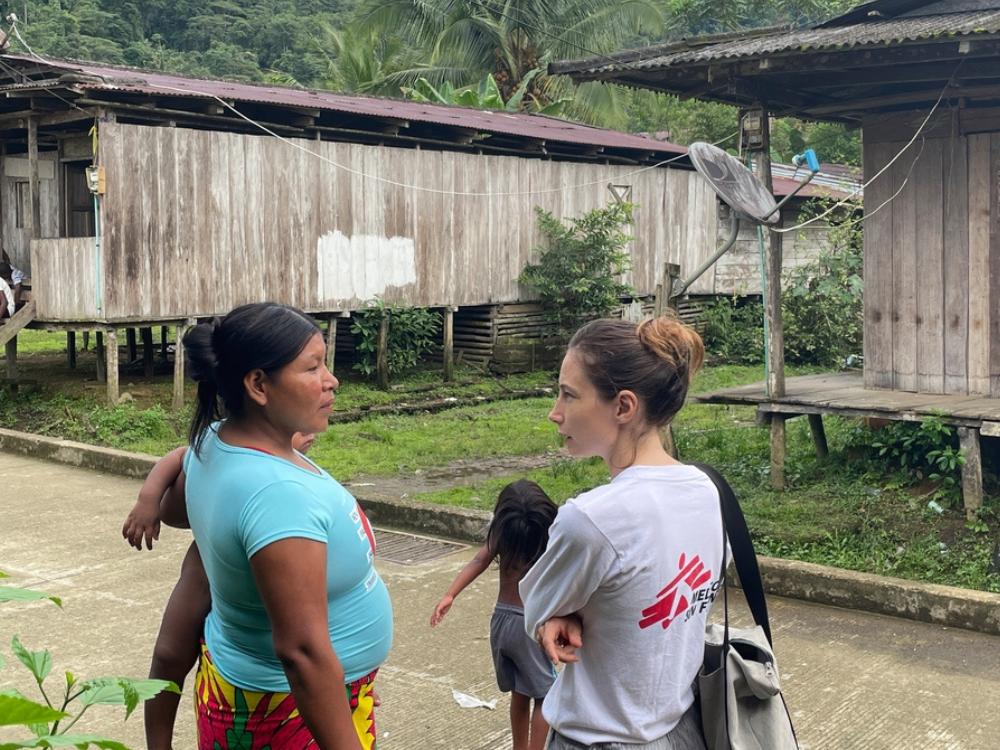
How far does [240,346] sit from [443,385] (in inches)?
491

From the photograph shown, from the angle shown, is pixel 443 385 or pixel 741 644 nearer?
pixel 741 644

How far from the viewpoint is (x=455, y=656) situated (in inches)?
194

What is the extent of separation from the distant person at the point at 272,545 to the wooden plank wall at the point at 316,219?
985 cm

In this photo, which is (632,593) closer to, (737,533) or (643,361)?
(737,533)

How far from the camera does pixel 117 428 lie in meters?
10.9

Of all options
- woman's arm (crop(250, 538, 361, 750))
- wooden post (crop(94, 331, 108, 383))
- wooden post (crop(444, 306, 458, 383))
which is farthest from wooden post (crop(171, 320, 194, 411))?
woman's arm (crop(250, 538, 361, 750))

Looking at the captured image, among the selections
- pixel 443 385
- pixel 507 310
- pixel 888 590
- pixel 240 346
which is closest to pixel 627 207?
pixel 507 310

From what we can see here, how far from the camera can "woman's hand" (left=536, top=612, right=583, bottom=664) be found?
2.00 metres

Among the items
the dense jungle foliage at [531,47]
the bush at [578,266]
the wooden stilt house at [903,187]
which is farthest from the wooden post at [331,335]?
the dense jungle foliage at [531,47]

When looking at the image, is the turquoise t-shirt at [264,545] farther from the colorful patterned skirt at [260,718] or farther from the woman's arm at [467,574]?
the woman's arm at [467,574]

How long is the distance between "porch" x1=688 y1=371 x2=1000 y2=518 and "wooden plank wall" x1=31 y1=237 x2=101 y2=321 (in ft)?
22.8

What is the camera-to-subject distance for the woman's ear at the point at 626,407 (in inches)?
82.6

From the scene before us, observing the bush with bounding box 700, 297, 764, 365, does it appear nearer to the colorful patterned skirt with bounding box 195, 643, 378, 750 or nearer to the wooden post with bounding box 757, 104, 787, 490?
the wooden post with bounding box 757, 104, 787, 490

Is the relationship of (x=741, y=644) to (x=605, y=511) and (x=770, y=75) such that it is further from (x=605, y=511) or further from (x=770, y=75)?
(x=770, y=75)
